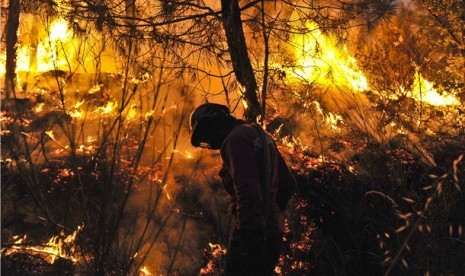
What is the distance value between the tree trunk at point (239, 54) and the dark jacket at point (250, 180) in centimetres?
277

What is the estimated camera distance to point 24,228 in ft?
23.9

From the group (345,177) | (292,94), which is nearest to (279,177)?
(345,177)

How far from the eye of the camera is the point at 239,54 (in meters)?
5.84

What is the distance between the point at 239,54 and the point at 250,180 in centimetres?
345

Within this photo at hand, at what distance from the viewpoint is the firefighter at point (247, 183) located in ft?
8.54

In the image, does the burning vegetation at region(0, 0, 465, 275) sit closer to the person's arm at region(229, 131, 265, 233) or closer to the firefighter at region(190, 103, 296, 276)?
the firefighter at region(190, 103, 296, 276)

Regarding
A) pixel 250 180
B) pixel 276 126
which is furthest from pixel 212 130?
pixel 276 126

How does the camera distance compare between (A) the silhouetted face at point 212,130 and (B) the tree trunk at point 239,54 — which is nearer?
(A) the silhouetted face at point 212,130

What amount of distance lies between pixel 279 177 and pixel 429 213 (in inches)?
59.6

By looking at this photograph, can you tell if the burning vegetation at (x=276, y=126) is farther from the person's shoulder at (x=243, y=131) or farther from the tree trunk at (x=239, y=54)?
the person's shoulder at (x=243, y=131)

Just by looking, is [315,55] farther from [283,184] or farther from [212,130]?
[212,130]

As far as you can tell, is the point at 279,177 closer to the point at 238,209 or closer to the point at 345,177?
the point at 238,209

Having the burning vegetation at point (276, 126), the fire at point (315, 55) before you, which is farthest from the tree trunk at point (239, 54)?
the fire at point (315, 55)

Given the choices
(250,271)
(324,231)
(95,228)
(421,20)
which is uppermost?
(421,20)
